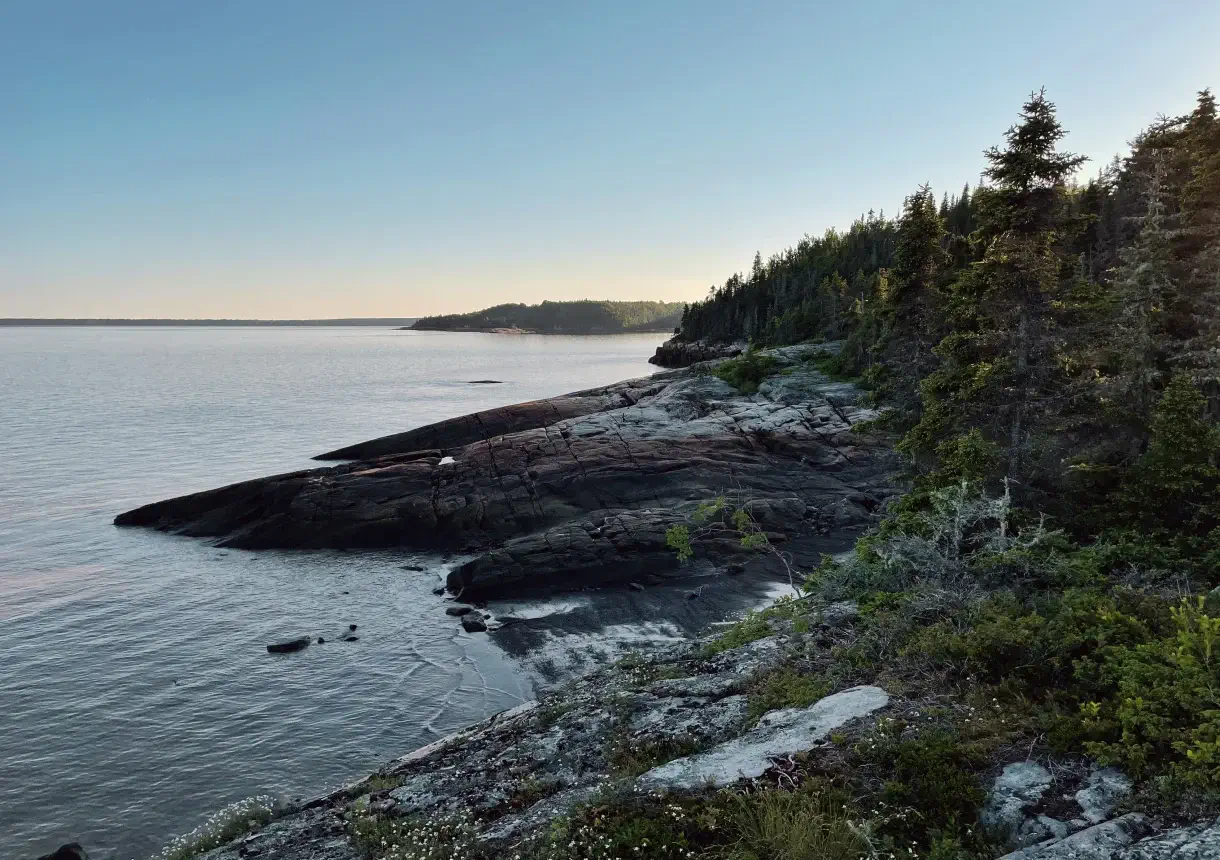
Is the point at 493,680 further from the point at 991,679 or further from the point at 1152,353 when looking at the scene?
the point at 1152,353

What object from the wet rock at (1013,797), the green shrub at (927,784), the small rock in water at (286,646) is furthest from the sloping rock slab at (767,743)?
the small rock in water at (286,646)

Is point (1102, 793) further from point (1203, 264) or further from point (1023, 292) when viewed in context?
point (1203, 264)

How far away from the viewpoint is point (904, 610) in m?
11.7

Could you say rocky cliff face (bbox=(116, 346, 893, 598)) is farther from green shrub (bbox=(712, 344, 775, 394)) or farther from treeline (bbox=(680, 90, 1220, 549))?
green shrub (bbox=(712, 344, 775, 394))

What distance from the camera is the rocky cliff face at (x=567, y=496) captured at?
96.7ft

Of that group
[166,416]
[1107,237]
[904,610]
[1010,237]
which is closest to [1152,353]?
[1010,237]

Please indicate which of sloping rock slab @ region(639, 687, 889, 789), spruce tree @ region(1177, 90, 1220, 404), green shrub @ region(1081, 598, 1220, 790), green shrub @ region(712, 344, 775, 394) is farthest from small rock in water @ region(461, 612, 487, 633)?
green shrub @ region(712, 344, 775, 394)


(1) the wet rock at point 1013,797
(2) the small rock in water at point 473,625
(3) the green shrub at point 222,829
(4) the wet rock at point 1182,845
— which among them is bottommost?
(2) the small rock in water at point 473,625

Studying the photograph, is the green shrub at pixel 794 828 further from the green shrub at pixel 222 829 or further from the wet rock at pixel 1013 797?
the green shrub at pixel 222 829

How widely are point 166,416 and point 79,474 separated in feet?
89.6

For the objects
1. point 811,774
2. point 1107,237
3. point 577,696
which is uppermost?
point 1107,237

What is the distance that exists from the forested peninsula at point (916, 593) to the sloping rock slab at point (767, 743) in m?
0.05

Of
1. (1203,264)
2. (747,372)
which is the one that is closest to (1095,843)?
(1203,264)

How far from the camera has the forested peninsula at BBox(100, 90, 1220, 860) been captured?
730cm
